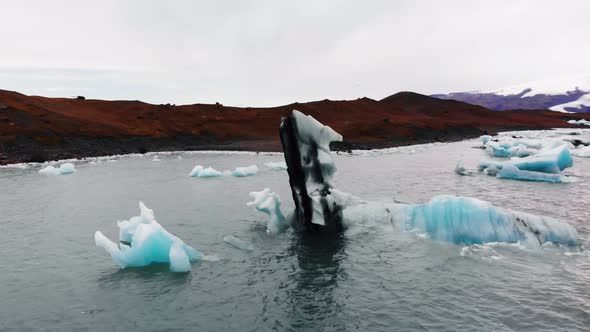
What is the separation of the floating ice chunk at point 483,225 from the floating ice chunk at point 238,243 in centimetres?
816

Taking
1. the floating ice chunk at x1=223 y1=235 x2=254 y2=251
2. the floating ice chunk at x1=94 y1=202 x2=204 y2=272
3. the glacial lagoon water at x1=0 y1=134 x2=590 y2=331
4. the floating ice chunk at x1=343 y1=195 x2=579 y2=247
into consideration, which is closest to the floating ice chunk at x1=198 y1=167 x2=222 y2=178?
the glacial lagoon water at x1=0 y1=134 x2=590 y2=331

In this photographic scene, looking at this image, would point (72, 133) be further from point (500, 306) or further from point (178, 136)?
point (500, 306)

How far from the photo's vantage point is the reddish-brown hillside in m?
65.4

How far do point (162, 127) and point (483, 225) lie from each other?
76.8m

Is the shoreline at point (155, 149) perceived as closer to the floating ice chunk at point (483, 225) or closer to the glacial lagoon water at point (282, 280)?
the glacial lagoon water at point (282, 280)

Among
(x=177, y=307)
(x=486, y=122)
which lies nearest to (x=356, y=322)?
(x=177, y=307)

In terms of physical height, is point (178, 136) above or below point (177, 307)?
above

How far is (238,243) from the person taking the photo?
65.1 ft

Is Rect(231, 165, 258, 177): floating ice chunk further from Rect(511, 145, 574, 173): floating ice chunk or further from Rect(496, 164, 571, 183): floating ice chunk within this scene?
Rect(511, 145, 574, 173): floating ice chunk

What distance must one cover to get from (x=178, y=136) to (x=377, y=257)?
231ft

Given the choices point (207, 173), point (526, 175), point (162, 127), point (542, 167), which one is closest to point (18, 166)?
point (207, 173)

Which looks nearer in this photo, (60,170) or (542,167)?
(542,167)

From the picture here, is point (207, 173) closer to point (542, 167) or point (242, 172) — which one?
point (242, 172)

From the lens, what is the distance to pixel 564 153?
36.5m
